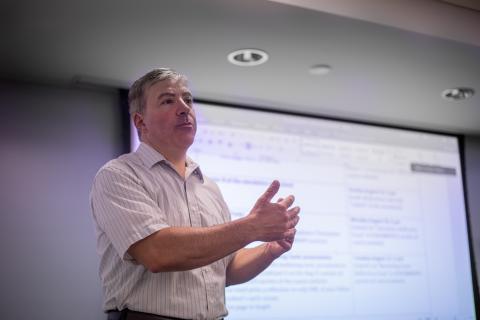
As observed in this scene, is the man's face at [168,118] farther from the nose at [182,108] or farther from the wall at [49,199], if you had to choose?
the wall at [49,199]

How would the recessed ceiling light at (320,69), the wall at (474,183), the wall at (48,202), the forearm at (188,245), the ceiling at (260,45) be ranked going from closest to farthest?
1. the forearm at (188,245)
2. the ceiling at (260,45)
3. the wall at (48,202)
4. the recessed ceiling light at (320,69)
5. the wall at (474,183)

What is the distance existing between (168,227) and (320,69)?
172cm

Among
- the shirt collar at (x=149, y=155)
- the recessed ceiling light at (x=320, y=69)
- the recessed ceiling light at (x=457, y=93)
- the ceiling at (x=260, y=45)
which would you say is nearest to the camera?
the shirt collar at (x=149, y=155)

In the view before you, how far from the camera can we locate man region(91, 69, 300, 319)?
1426mm

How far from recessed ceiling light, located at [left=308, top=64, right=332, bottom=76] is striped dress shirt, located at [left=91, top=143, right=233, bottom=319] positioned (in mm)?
1456

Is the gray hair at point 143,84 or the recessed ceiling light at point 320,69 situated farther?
the recessed ceiling light at point 320,69

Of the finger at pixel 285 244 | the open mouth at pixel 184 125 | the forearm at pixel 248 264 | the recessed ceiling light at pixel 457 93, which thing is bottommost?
the forearm at pixel 248 264

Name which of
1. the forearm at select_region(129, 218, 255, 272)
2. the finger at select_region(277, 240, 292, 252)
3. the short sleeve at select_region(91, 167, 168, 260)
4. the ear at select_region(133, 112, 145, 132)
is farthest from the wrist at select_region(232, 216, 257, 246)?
the ear at select_region(133, 112, 145, 132)

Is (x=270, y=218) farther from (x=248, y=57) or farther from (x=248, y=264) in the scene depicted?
(x=248, y=57)

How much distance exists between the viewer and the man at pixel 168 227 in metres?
1.43

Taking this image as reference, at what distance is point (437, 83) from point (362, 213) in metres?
0.95

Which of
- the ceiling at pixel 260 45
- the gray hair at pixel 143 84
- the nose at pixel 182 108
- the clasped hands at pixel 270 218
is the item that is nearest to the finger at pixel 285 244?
the clasped hands at pixel 270 218

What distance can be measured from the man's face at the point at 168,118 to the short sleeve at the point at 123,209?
21 centimetres

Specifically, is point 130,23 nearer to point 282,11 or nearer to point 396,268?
point 282,11
